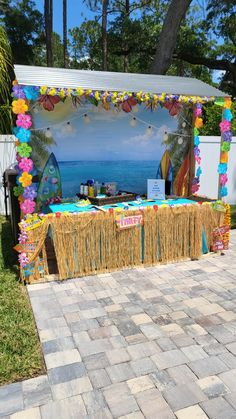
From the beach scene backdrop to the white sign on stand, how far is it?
0.49m

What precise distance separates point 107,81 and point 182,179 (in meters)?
2.30

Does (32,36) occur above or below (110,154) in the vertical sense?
above

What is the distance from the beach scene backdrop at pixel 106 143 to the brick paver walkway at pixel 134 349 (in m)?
1.95

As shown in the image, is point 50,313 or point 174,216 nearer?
point 50,313

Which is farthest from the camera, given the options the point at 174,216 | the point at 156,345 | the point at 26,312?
the point at 174,216

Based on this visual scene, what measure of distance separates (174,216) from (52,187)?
1.91m

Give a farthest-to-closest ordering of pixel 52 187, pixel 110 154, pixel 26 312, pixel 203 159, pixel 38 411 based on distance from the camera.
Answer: pixel 203 159
pixel 110 154
pixel 52 187
pixel 26 312
pixel 38 411

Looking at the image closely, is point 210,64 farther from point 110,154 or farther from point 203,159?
point 110,154

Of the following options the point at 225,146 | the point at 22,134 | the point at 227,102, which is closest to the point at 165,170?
the point at 225,146

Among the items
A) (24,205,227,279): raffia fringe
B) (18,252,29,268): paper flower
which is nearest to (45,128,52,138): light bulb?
(24,205,227,279): raffia fringe

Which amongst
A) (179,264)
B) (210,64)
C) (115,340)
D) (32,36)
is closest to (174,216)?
(179,264)

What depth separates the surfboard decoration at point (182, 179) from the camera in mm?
6145

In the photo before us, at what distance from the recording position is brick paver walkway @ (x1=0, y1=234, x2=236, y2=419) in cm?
226

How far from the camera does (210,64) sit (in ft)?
47.8
